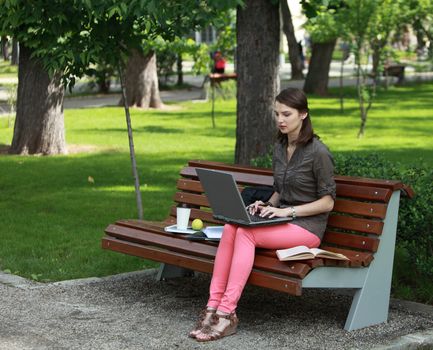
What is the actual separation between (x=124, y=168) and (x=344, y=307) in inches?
316

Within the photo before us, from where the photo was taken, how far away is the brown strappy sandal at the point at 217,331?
617cm

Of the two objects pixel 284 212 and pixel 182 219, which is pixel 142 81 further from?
pixel 284 212

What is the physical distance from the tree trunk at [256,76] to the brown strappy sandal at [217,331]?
4.33 meters

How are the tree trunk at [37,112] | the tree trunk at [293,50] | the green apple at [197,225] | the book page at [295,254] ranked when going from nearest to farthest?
the book page at [295,254]
the green apple at [197,225]
the tree trunk at [37,112]
the tree trunk at [293,50]

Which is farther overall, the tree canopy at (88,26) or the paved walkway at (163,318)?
the tree canopy at (88,26)

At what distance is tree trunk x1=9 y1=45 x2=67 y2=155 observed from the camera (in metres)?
15.7

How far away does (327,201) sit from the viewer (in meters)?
6.50

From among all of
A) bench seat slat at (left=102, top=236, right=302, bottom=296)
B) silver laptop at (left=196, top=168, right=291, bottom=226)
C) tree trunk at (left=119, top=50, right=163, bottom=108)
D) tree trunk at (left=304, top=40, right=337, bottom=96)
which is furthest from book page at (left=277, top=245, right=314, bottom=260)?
tree trunk at (left=304, top=40, right=337, bottom=96)

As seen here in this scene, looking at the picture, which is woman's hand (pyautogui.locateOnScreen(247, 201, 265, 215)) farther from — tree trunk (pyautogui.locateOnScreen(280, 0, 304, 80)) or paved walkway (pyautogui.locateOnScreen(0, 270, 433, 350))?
tree trunk (pyautogui.locateOnScreen(280, 0, 304, 80))

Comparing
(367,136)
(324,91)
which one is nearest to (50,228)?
(367,136)

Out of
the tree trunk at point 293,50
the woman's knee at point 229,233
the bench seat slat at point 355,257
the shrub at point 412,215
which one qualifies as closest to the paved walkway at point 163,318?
the shrub at point 412,215

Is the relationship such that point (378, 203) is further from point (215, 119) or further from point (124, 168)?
point (215, 119)

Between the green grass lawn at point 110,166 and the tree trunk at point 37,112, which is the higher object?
the tree trunk at point 37,112

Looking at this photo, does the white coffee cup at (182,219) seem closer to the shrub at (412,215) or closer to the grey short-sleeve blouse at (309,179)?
the grey short-sleeve blouse at (309,179)
